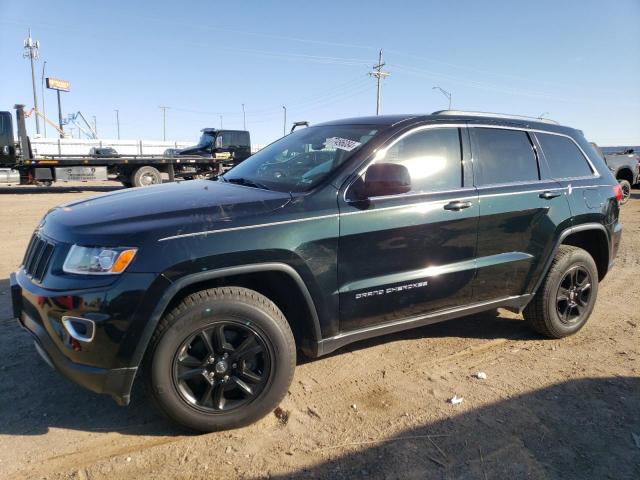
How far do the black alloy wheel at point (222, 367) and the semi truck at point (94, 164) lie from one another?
12.0 meters

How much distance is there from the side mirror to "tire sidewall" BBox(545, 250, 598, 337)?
73.6 inches

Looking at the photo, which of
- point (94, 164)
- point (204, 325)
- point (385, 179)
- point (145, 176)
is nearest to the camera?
point (204, 325)

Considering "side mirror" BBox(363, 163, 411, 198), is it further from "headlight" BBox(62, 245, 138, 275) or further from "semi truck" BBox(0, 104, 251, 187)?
"semi truck" BBox(0, 104, 251, 187)

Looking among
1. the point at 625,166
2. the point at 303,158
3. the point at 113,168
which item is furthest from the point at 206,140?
the point at 303,158

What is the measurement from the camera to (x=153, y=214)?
8.48ft

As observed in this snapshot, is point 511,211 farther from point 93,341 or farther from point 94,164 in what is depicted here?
point 94,164

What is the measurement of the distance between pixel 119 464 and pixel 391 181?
217 centimetres

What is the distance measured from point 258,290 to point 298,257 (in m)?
0.38

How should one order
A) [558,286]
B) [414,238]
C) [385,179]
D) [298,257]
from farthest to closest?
[558,286] → [414,238] → [385,179] → [298,257]

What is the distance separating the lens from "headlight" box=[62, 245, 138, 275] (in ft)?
7.73

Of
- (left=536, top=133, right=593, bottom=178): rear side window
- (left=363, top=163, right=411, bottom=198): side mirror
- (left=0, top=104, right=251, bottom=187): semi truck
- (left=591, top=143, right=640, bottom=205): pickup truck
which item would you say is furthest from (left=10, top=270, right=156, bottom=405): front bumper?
(left=591, top=143, right=640, bottom=205): pickup truck

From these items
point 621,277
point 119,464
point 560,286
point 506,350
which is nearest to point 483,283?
point 506,350

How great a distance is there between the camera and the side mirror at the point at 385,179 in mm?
2875

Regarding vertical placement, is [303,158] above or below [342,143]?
below
